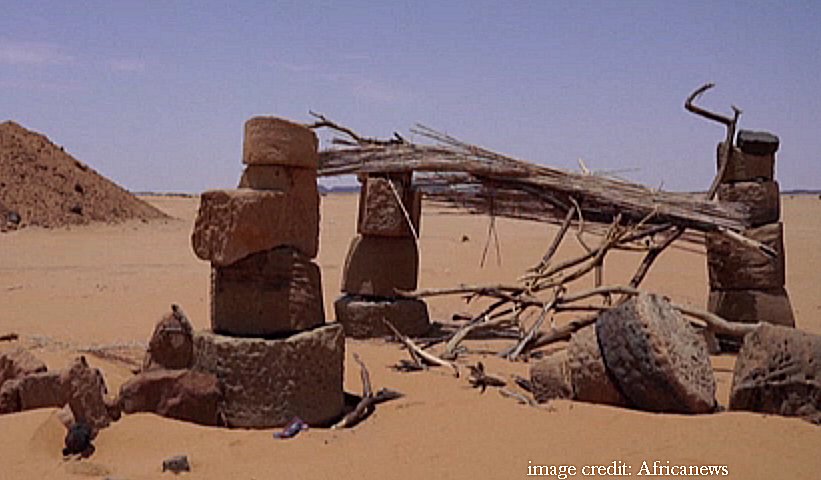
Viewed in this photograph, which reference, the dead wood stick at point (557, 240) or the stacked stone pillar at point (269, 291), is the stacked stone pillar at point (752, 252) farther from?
the stacked stone pillar at point (269, 291)

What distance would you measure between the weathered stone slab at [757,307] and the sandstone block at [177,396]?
5.78 metres

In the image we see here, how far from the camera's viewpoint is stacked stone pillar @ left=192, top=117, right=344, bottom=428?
5.46m

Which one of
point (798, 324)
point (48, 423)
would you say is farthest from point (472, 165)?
point (798, 324)

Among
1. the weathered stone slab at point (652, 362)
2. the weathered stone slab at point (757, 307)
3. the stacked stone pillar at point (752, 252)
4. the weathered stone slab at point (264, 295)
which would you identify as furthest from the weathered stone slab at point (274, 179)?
the weathered stone slab at point (757, 307)

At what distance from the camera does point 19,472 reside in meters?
4.55

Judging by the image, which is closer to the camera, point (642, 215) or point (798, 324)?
point (642, 215)

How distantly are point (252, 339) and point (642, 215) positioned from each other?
182 inches

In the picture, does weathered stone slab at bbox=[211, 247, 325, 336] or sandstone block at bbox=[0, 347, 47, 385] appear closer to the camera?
weathered stone slab at bbox=[211, 247, 325, 336]

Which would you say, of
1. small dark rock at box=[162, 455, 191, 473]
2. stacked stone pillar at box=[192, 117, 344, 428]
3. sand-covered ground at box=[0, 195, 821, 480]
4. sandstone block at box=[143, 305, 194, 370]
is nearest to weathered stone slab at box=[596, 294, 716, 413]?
sand-covered ground at box=[0, 195, 821, 480]

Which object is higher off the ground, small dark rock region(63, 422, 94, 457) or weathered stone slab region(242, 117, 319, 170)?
weathered stone slab region(242, 117, 319, 170)

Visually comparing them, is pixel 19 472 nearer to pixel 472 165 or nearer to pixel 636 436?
pixel 636 436

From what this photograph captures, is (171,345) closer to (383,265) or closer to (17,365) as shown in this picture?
(17,365)

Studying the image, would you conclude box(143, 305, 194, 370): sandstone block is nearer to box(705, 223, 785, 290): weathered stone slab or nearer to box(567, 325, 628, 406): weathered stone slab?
box(567, 325, 628, 406): weathered stone slab

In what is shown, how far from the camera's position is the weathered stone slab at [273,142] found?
564 cm
